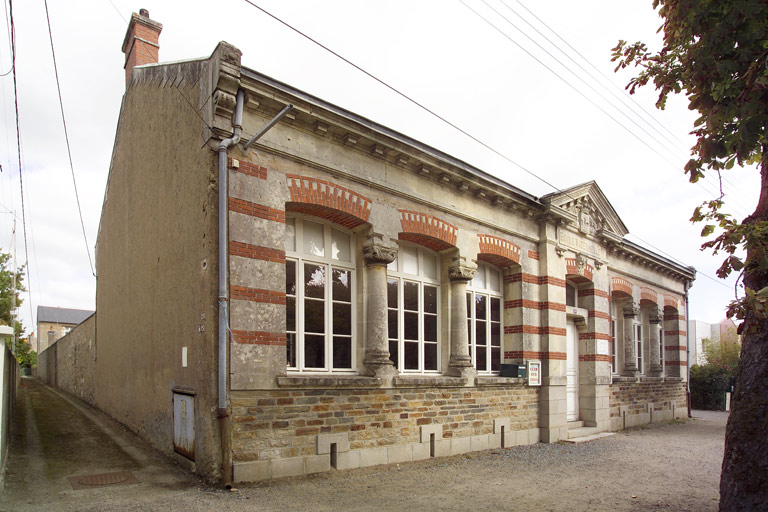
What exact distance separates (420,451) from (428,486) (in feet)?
5.43

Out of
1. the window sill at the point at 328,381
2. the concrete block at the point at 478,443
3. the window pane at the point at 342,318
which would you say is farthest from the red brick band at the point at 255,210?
the concrete block at the point at 478,443

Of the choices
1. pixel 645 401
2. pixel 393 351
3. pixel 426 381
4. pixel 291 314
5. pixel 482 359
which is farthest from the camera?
pixel 645 401

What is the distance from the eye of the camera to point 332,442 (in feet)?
25.5

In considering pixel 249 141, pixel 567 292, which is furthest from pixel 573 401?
pixel 249 141

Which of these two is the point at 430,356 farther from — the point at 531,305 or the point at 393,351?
the point at 531,305

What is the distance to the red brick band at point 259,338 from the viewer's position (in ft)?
22.9

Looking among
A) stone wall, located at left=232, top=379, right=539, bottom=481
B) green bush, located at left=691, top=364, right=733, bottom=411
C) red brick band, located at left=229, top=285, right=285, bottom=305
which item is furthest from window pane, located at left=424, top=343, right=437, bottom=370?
green bush, located at left=691, top=364, right=733, bottom=411

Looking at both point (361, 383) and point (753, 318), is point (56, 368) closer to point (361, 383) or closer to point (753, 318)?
point (361, 383)

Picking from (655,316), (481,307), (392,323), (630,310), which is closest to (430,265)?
(392,323)

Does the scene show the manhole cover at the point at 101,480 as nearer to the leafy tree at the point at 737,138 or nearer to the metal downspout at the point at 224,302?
the metal downspout at the point at 224,302

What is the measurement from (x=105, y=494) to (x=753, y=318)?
22.7ft

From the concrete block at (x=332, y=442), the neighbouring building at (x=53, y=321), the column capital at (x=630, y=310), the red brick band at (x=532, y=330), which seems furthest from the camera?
the neighbouring building at (x=53, y=321)

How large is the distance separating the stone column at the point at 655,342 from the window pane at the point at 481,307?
9.40 metres

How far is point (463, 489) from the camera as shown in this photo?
7375 mm
